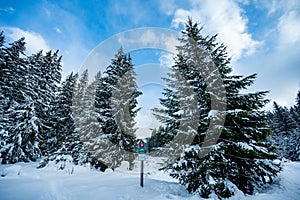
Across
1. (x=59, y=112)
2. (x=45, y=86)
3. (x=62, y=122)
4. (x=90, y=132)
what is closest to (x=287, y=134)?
(x=90, y=132)

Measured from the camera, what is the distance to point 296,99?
33250mm

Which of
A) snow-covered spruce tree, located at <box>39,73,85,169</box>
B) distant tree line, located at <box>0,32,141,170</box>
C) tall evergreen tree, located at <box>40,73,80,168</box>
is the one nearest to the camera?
distant tree line, located at <box>0,32,141,170</box>

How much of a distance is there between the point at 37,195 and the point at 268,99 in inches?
374

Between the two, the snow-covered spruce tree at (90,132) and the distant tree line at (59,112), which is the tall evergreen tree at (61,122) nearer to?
the distant tree line at (59,112)

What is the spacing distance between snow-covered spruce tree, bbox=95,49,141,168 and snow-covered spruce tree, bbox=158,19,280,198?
6608mm

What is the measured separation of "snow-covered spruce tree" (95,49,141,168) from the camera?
12758mm

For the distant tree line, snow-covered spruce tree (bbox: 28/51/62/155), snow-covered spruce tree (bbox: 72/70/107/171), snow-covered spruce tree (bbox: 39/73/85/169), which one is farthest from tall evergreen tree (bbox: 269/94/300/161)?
snow-covered spruce tree (bbox: 28/51/62/155)

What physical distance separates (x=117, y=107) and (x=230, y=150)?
357 inches

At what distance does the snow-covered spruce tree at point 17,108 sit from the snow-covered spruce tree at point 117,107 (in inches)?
276

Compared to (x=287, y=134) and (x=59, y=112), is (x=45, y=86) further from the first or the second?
(x=287, y=134)

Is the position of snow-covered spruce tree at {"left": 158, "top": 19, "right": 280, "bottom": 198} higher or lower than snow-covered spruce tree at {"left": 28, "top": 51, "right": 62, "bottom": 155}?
lower

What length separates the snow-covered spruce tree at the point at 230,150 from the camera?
6.33 m

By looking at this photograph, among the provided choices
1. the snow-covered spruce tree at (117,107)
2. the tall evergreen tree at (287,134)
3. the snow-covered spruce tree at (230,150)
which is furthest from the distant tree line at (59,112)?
the tall evergreen tree at (287,134)

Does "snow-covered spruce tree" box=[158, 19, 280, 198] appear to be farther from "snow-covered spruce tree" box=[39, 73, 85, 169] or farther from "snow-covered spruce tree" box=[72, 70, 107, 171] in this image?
"snow-covered spruce tree" box=[39, 73, 85, 169]
